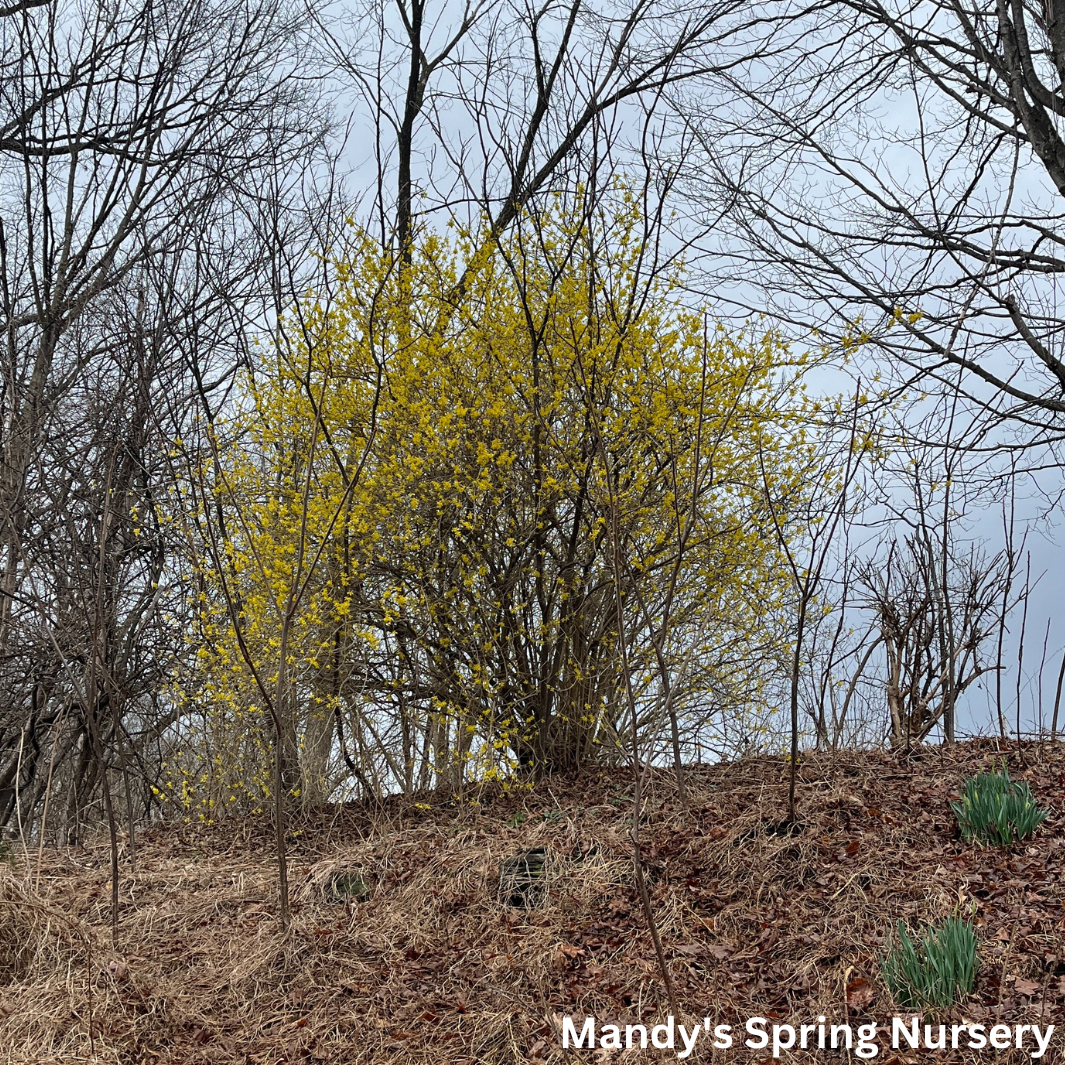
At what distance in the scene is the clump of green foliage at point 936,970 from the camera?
299cm

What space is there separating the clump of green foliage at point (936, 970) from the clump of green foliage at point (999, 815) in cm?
108

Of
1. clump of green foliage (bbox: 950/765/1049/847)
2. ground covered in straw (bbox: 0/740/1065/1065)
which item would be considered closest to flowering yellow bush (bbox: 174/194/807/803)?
ground covered in straw (bbox: 0/740/1065/1065)

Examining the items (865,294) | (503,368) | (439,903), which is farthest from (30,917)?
(865,294)

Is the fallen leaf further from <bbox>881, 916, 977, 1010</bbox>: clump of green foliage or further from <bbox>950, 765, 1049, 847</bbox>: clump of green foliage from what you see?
<bbox>950, 765, 1049, 847</bbox>: clump of green foliage

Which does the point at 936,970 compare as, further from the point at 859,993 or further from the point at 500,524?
the point at 500,524

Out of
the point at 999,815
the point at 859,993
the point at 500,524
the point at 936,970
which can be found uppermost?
the point at 500,524

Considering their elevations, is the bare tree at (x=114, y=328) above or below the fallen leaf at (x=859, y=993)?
above

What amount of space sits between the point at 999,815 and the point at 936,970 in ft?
4.16

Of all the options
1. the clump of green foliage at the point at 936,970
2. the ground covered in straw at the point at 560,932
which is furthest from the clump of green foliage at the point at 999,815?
the clump of green foliage at the point at 936,970

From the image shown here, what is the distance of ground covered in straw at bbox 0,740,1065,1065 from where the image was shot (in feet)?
11.1

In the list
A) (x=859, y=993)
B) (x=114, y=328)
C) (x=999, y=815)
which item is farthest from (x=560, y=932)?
(x=114, y=328)

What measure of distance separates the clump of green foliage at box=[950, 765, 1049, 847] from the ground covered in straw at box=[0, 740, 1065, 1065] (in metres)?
0.08

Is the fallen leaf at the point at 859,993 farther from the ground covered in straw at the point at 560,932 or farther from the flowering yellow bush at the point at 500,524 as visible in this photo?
the flowering yellow bush at the point at 500,524

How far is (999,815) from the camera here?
405cm
